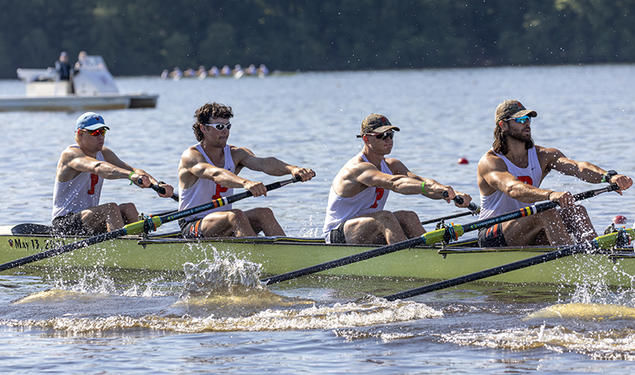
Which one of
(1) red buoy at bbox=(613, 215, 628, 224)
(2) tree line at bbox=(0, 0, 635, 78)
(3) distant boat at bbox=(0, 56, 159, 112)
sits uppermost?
(2) tree line at bbox=(0, 0, 635, 78)

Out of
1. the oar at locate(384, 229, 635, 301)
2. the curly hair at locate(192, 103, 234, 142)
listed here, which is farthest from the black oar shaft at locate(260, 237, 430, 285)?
the curly hair at locate(192, 103, 234, 142)

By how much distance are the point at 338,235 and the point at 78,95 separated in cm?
3318

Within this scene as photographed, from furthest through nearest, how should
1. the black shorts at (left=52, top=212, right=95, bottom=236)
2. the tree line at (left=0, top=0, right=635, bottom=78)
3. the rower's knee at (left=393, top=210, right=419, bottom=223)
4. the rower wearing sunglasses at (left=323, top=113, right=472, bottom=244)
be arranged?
the tree line at (left=0, top=0, right=635, bottom=78), the black shorts at (left=52, top=212, right=95, bottom=236), the rower's knee at (left=393, top=210, right=419, bottom=223), the rower wearing sunglasses at (left=323, top=113, right=472, bottom=244)

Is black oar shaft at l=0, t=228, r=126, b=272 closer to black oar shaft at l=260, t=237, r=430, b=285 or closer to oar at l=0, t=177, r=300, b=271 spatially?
oar at l=0, t=177, r=300, b=271

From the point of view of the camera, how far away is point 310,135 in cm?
3150

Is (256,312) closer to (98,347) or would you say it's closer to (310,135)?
(98,347)

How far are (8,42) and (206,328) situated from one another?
8423cm

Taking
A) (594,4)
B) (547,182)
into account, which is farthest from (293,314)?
(594,4)

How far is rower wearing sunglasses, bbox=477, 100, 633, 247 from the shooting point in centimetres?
1013

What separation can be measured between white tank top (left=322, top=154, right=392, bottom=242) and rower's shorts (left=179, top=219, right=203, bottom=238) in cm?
143

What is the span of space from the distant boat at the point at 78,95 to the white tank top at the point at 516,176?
1315 inches

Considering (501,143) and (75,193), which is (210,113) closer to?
(75,193)

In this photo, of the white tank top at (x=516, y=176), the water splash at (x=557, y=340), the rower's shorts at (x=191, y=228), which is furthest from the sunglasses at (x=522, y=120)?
the rower's shorts at (x=191, y=228)

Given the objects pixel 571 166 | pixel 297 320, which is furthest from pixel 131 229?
pixel 571 166
